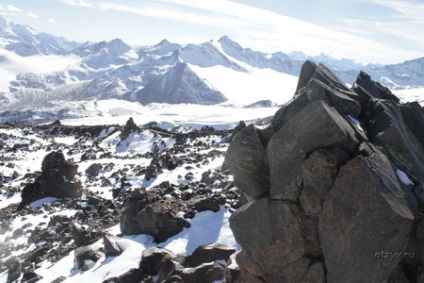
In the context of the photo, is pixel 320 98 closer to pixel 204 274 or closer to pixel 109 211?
pixel 204 274

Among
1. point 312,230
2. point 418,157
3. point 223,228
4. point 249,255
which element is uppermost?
point 418,157

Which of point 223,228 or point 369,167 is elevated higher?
point 369,167

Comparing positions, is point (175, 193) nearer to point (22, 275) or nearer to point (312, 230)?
point (22, 275)

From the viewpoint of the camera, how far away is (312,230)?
442 inches

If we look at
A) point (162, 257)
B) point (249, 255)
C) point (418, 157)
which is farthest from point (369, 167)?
point (162, 257)

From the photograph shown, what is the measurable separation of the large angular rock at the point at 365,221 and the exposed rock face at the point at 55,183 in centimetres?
3139

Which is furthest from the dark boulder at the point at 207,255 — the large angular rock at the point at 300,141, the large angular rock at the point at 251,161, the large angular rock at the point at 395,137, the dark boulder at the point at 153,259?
the large angular rock at the point at 395,137

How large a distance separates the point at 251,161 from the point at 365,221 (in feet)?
13.9

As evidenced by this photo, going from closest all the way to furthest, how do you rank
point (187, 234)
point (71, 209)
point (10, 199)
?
point (187, 234) < point (71, 209) < point (10, 199)

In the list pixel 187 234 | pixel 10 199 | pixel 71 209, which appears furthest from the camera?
pixel 10 199

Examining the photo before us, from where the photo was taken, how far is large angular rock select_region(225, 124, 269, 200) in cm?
1295

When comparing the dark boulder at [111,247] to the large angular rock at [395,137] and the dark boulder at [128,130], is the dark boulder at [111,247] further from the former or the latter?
the dark boulder at [128,130]

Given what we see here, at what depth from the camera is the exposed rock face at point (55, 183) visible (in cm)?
3716

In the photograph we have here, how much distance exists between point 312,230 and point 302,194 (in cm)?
105
